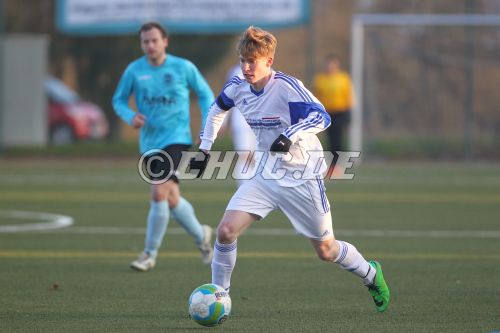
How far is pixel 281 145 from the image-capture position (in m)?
6.34

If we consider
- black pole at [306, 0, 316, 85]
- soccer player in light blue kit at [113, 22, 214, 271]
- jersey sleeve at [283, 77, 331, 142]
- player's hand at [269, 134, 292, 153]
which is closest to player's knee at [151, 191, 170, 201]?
soccer player in light blue kit at [113, 22, 214, 271]

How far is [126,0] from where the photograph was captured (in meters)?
24.6

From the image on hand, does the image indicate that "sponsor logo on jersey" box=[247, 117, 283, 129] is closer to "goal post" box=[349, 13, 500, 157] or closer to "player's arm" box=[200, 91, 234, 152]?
"player's arm" box=[200, 91, 234, 152]

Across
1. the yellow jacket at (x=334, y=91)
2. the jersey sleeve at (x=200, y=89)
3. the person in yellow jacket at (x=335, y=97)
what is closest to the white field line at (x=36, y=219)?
the jersey sleeve at (x=200, y=89)

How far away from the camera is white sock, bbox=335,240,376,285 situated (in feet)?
22.7

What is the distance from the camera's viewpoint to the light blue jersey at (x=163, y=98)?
9.34m

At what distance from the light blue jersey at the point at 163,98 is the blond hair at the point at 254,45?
8.84 ft

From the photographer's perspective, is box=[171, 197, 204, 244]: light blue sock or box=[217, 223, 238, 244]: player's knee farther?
box=[171, 197, 204, 244]: light blue sock

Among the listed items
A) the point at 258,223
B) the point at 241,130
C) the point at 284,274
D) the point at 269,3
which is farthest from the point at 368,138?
the point at 284,274

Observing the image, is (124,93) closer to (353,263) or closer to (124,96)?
(124,96)

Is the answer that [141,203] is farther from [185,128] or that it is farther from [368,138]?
[368,138]

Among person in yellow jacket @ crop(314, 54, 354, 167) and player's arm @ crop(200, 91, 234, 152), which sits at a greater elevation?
player's arm @ crop(200, 91, 234, 152)

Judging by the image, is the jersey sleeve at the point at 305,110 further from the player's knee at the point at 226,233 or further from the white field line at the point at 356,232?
the white field line at the point at 356,232

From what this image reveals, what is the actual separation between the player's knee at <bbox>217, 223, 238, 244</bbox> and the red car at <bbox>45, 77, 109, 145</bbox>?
2167 cm
